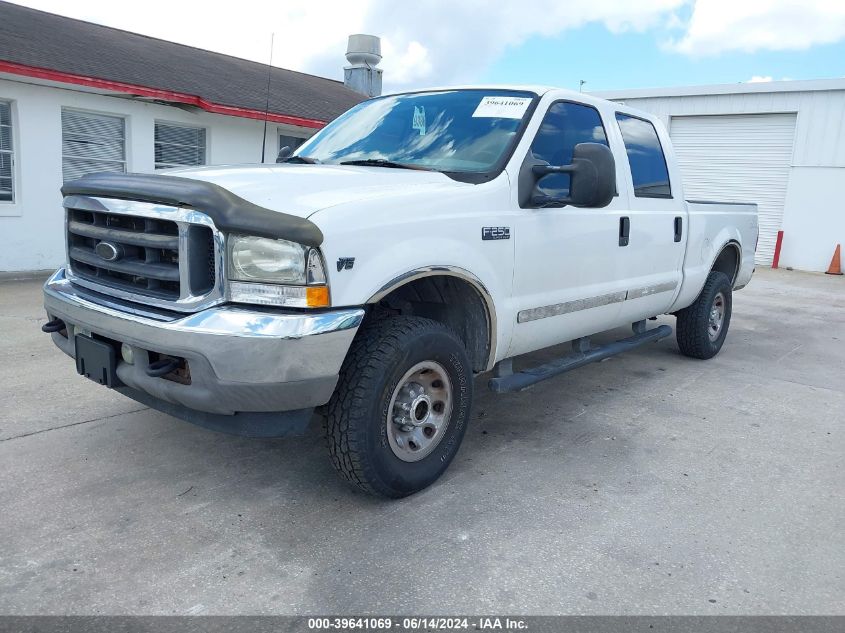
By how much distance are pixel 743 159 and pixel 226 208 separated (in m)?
17.5

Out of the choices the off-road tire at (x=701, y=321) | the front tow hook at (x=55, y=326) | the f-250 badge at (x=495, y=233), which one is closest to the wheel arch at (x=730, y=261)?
the off-road tire at (x=701, y=321)

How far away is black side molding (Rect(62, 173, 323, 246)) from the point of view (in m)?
2.71

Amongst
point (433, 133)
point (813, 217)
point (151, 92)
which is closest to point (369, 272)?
point (433, 133)

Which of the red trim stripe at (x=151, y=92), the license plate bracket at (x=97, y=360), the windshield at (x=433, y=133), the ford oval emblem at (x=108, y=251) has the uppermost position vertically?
the red trim stripe at (x=151, y=92)

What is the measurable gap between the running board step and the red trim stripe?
647cm

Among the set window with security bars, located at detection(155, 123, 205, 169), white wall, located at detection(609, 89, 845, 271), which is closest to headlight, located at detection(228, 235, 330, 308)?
window with security bars, located at detection(155, 123, 205, 169)

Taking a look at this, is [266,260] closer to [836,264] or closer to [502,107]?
[502,107]

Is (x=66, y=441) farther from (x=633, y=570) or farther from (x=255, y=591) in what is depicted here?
(x=633, y=570)

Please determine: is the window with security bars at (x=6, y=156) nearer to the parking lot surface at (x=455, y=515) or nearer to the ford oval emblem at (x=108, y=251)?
the parking lot surface at (x=455, y=515)

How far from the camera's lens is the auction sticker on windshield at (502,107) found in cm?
405

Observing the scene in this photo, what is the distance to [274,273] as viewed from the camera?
9.16 feet

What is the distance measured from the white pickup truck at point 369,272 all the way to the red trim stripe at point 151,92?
6.54 meters

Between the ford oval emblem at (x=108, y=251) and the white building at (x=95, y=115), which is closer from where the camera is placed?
the ford oval emblem at (x=108, y=251)

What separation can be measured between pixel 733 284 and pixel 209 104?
8647 millimetres
